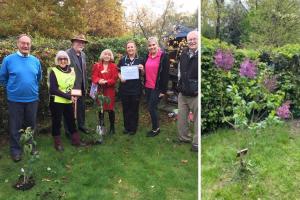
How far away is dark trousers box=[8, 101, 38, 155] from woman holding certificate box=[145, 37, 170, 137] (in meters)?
0.64

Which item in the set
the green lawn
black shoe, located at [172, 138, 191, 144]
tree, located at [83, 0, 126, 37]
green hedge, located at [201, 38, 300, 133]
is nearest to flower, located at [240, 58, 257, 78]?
green hedge, located at [201, 38, 300, 133]

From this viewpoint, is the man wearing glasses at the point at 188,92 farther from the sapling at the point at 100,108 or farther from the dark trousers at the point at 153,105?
the sapling at the point at 100,108

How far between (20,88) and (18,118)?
17 cm

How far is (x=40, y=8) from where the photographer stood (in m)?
7.20

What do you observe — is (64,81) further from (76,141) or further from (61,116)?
(76,141)

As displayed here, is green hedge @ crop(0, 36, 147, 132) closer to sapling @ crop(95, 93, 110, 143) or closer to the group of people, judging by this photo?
the group of people

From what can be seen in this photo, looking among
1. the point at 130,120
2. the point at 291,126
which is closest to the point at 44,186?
the point at 130,120

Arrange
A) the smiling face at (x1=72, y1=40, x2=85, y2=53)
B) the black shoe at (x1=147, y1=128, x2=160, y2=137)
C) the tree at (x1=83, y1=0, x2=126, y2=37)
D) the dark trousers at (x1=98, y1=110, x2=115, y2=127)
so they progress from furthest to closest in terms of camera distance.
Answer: the tree at (x1=83, y1=0, x2=126, y2=37) < the smiling face at (x1=72, y1=40, x2=85, y2=53) < the dark trousers at (x1=98, y1=110, x2=115, y2=127) < the black shoe at (x1=147, y1=128, x2=160, y2=137)

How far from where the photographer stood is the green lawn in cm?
222

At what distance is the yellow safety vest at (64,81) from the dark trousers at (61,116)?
0.10ft

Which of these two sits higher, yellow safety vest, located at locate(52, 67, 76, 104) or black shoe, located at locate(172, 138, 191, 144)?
yellow safety vest, located at locate(52, 67, 76, 104)

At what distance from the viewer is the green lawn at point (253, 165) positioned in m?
2.22

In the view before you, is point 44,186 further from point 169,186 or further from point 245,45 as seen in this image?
point 245,45

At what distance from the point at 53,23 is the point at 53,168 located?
210 inches
